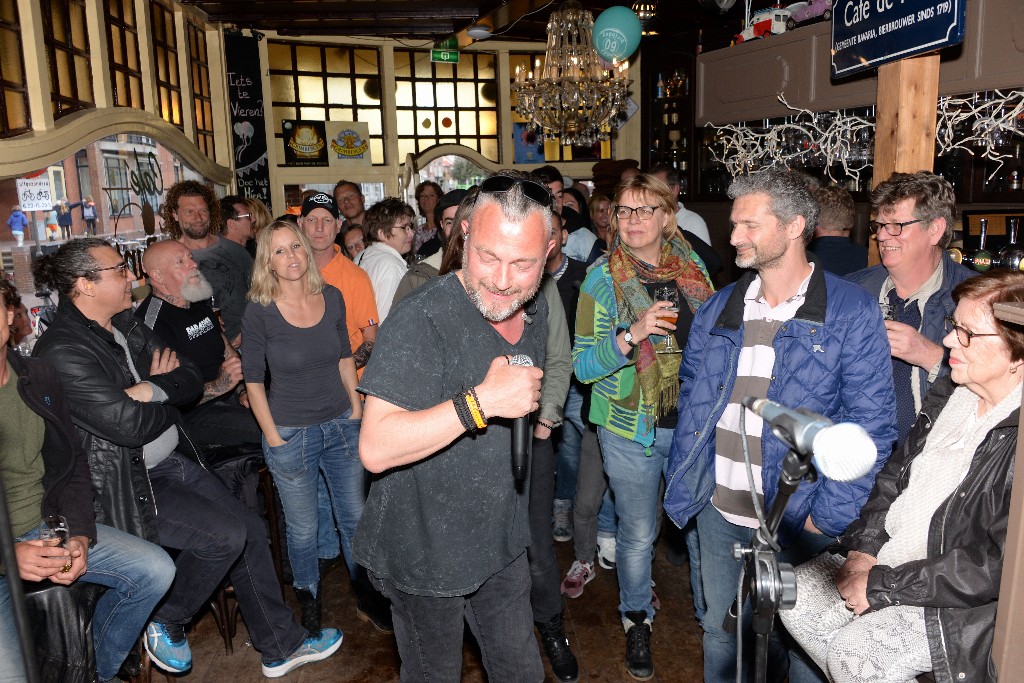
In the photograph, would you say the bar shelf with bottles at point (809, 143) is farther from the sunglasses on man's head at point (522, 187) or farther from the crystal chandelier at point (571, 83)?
the sunglasses on man's head at point (522, 187)

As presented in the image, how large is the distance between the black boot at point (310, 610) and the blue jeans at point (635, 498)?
132 centimetres

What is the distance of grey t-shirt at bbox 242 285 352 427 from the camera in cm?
300

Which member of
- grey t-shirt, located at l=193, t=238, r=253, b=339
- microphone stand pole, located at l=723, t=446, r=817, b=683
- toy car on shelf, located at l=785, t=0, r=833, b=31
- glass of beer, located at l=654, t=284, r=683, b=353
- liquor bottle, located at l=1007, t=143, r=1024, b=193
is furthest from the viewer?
liquor bottle, located at l=1007, t=143, r=1024, b=193

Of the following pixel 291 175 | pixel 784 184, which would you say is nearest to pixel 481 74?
pixel 291 175

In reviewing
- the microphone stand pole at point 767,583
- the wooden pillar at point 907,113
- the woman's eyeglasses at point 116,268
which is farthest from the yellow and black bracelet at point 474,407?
the wooden pillar at point 907,113

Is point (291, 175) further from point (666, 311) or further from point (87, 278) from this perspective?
point (666, 311)

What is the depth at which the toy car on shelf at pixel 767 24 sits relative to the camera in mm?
4047

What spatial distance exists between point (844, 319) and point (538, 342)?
83cm

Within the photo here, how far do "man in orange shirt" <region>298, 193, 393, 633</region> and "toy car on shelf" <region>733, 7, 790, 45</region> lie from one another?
2.68 meters

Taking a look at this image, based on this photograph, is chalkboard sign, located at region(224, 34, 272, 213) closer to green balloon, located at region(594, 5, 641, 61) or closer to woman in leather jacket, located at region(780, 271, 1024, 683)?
green balloon, located at region(594, 5, 641, 61)

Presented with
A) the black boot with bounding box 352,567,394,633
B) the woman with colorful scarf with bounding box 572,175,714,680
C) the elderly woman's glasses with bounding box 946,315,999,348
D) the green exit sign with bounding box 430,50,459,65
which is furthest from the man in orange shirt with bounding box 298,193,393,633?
the green exit sign with bounding box 430,50,459,65

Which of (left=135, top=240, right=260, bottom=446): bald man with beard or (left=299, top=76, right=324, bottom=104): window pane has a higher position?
(left=299, top=76, right=324, bottom=104): window pane

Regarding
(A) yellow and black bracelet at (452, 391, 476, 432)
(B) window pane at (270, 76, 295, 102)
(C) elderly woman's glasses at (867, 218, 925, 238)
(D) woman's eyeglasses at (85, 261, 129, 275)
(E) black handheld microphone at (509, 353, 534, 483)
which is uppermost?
(B) window pane at (270, 76, 295, 102)

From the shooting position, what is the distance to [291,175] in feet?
30.2
